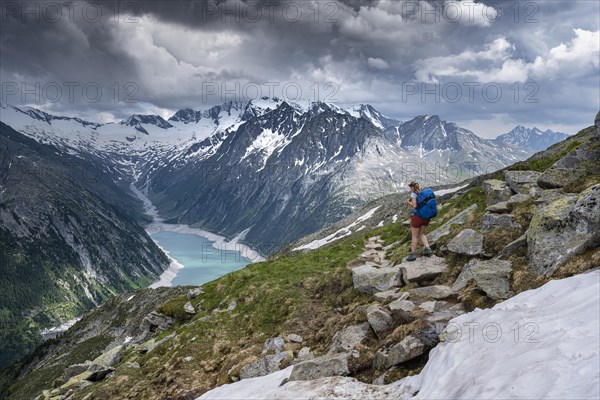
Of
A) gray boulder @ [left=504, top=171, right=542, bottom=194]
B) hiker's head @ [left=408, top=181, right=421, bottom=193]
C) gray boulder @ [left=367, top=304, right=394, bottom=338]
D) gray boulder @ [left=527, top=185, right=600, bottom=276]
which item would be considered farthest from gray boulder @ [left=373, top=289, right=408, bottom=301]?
gray boulder @ [left=504, top=171, right=542, bottom=194]

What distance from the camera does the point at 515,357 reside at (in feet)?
33.4

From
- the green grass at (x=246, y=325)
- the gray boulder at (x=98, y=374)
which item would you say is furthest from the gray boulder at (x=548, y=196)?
the gray boulder at (x=98, y=374)

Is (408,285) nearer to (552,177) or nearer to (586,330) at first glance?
(586,330)

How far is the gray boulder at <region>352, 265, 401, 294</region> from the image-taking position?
66.0 ft

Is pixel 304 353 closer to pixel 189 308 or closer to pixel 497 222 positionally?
pixel 497 222

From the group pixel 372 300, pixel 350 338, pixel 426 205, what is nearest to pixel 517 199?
pixel 426 205

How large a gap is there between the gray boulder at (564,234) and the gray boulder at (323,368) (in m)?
8.21

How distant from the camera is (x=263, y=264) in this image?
1374 inches

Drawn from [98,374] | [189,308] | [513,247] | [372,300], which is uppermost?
[513,247]

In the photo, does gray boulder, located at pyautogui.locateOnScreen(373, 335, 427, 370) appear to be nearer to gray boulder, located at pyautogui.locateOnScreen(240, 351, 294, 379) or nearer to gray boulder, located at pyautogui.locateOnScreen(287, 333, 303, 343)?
gray boulder, located at pyautogui.locateOnScreen(240, 351, 294, 379)

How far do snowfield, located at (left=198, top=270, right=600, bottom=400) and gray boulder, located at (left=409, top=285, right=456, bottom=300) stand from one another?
2.61 metres

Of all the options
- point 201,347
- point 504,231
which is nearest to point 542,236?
point 504,231

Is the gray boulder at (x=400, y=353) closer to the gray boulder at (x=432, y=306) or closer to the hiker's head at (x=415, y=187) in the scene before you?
the gray boulder at (x=432, y=306)

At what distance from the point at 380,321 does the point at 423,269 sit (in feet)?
17.8
